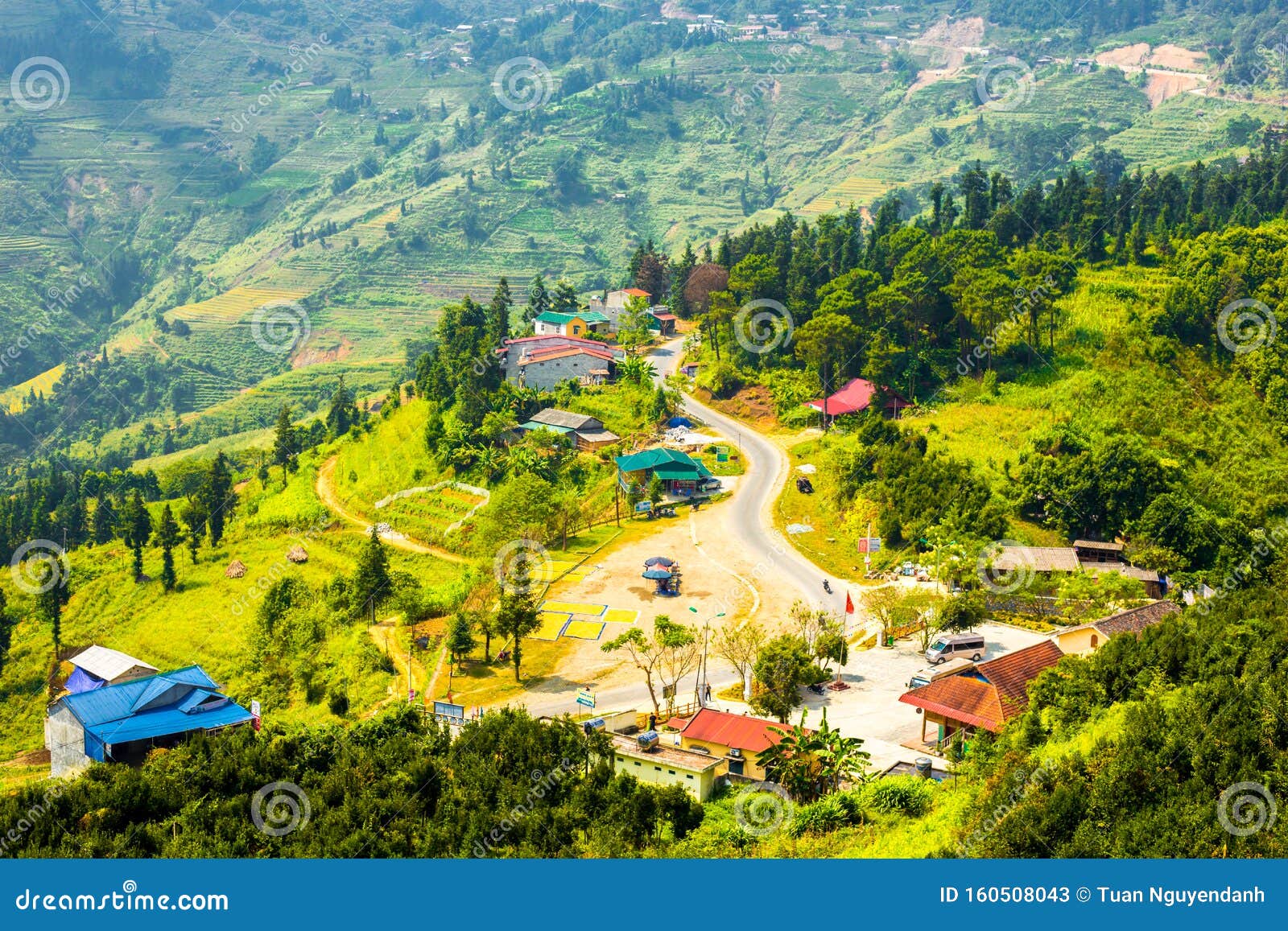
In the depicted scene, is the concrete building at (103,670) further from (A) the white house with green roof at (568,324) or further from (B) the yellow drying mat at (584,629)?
(A) the white house with green roof at (568,324)

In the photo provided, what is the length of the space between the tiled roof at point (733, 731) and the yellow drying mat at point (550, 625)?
10.8 meters

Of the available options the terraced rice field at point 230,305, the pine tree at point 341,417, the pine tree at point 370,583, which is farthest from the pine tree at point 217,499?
the terraced rice field at point 230,305

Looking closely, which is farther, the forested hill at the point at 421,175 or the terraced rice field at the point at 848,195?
the terraced rice field at the point at 848,195

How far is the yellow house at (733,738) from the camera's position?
28359mm

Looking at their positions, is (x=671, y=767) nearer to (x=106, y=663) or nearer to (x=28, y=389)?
(x=106, y=663)

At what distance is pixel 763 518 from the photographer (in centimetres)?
5031

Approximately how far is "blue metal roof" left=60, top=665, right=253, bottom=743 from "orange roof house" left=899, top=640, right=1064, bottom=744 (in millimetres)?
18064

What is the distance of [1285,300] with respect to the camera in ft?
183

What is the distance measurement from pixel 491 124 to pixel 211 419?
9040 centimetres

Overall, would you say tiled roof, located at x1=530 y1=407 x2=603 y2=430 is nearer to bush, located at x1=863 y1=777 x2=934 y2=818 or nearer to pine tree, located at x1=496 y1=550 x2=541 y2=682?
pine tree, located at x1=496 y1=550 x2=541 y2=682

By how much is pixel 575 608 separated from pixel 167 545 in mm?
27141

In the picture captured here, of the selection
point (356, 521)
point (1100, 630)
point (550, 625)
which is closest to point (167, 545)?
point (356, 521)

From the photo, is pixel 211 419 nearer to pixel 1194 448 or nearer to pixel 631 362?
pixel 631 362

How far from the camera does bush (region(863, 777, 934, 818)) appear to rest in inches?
989
